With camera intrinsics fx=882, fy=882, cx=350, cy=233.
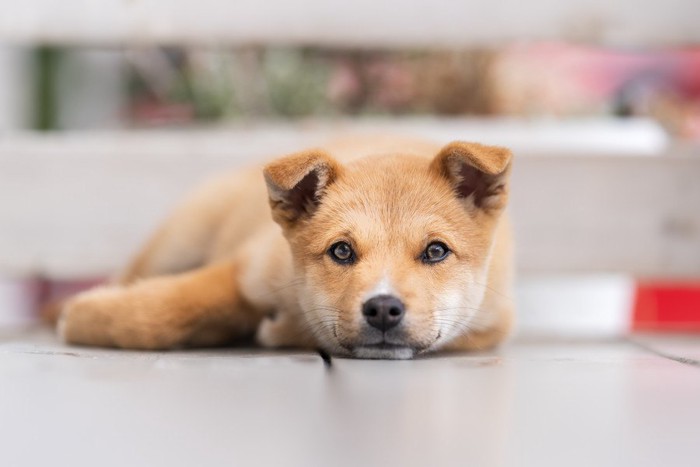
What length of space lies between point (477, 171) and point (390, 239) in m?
0.34

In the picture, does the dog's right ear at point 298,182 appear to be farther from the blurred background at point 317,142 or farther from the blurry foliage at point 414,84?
the blurry foliage at point 414,84

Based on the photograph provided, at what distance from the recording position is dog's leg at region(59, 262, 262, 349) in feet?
7.80

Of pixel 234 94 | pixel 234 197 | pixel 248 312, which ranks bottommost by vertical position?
pixel 248 312

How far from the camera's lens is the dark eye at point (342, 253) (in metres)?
2.19

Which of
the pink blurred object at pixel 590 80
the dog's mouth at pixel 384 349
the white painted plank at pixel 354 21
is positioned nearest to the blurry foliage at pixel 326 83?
the pink blurred object at pixel 590 80

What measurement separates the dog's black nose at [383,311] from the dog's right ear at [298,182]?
393 mm

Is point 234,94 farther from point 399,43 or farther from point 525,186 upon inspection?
point 525,186

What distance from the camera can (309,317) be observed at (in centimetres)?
233

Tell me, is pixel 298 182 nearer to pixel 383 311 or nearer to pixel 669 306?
pixel 383 311

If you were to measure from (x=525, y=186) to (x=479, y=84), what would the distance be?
2330 mm

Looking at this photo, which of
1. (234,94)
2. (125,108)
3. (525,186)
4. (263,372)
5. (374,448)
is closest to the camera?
(374,448)

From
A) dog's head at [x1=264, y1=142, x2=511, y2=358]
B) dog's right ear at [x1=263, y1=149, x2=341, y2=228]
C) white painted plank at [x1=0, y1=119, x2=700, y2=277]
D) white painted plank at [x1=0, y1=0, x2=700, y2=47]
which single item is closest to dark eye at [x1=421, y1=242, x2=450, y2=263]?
dog's head at [x1=264, y1=142, x2=511, y2=358]

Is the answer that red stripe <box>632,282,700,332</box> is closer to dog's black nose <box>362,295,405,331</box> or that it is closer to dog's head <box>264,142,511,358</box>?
dog's head <box>264,142,511,358</box>

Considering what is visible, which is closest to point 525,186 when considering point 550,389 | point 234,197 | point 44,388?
point 234,197
